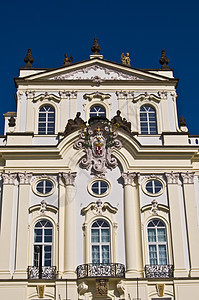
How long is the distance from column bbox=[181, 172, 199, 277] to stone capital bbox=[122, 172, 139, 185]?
2.62 m

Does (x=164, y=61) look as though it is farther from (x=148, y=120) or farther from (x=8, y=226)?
(x=8, y=226)

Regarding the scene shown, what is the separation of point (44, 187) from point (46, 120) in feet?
14.2

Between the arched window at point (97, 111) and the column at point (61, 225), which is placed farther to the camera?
the arched window at point (97, 111)

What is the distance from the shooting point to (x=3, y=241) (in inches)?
973

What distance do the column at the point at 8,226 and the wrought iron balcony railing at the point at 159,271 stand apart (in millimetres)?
6676

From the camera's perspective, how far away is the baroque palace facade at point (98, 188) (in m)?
24.0

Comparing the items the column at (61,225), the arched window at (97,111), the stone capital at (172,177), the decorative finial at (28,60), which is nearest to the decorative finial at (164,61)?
the arched window at (97,111)

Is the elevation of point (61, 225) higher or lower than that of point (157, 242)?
higher

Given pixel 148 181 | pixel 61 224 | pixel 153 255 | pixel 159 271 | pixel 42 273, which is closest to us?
pixel 42 273

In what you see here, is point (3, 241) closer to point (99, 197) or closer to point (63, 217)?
point (63, 217)

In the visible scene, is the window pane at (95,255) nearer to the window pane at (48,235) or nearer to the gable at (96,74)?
the window pane at (48,235)

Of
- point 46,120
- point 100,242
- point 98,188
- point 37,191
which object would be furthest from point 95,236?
point 46,120

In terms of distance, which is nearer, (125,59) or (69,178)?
(69,178)

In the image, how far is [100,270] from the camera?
23938 millimetres
